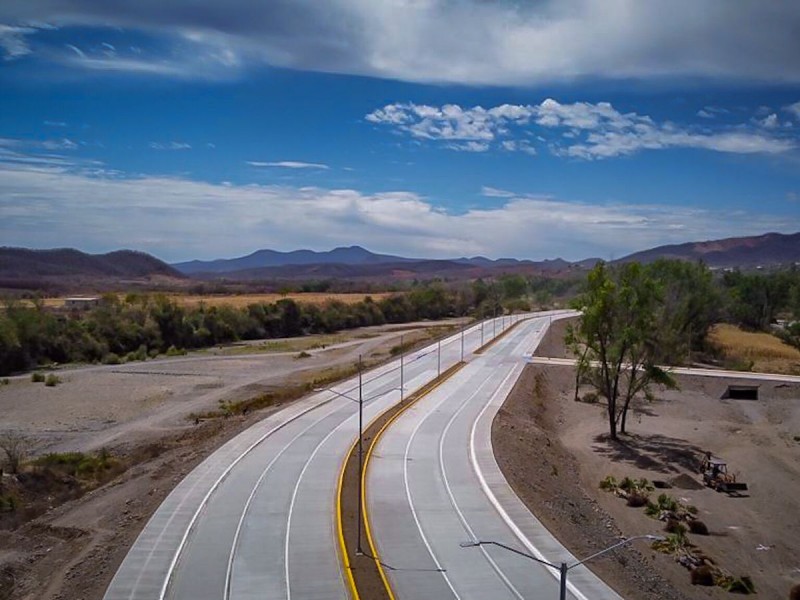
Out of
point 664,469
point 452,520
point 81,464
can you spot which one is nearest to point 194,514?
point 452,520

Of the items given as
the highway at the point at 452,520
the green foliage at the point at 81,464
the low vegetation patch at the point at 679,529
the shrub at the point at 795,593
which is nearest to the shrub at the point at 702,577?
the low vegetation patch at the point at 679,529

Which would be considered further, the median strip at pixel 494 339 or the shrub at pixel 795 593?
the median strip at pixel 494 339

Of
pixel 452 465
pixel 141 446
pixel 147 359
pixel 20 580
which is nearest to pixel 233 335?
pixel 147 359

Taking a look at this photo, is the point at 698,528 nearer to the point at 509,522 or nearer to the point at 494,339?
the point at 509,522

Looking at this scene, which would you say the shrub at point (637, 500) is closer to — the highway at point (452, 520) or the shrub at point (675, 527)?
the shrub at point (675, 527)

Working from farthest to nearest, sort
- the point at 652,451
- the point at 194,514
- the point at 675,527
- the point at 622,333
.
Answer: the point at 622,333 → the point at 652,451 → the point at 675,527 → the point at 194,514

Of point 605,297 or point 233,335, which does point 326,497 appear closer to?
point 605,297
